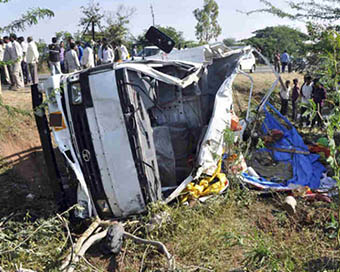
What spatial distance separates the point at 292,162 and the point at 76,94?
4.09 m

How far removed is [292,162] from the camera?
621cm

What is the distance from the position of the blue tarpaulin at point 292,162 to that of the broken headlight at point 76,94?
2.70 m

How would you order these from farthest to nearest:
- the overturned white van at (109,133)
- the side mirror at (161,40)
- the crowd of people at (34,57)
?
the crowd of people at (34,57) < the side mirror at (161,40) < the overturned white van at (109,133)

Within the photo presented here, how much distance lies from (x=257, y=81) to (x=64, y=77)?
9.52m

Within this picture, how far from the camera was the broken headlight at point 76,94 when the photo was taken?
405 centimetres

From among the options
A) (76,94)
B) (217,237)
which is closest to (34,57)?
(76,94)

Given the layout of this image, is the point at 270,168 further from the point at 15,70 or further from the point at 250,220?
the point at 15,70

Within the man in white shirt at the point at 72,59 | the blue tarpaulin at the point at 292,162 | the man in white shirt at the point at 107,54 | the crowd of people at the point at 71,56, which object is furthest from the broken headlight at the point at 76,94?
the man in white shirt at the point at 107,54

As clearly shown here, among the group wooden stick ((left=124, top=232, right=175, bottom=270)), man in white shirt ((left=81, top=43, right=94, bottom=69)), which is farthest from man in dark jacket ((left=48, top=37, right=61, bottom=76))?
wooden stick ((left=124, top=232, right=175, bottom=270))

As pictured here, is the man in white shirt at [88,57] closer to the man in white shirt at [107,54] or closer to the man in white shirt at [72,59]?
the man in white shirt at [72,59]

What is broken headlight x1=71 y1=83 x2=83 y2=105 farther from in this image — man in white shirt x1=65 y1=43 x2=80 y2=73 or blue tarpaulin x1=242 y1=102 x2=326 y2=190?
man in white shirt x1=65 y1=43 x2=80 y2=73

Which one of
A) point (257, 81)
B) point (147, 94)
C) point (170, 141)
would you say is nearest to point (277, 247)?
point (170, 141)

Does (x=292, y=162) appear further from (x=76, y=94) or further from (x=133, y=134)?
(x=76, y=94)

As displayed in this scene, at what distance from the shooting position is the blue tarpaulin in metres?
5.24
